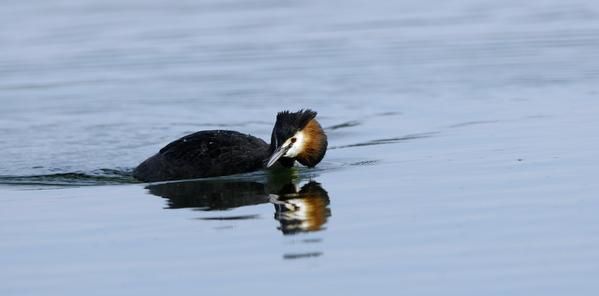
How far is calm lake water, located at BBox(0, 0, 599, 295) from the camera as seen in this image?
409 inches

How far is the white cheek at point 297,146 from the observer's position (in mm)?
15123

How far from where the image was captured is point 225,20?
27.9 meters

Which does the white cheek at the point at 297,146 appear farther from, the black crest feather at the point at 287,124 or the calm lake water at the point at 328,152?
the calm lake water at the point at 328,152

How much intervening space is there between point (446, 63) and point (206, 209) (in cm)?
992

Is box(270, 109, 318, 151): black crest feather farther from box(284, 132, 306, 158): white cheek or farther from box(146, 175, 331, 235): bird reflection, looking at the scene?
box(146, 175, 331, 235): bird reflection

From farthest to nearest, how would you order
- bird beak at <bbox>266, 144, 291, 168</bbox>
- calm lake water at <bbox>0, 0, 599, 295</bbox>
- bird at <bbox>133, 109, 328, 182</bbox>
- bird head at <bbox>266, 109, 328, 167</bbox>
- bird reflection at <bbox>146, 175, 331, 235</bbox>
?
1. bird at <bbox>133, 109, 328, 182</bbox>
2. bird head at <bbox>266, 109, 328, 167</bbox>
3. bird beak at <bbox>266, 144, 291, 168</bbox>
4. bird reflection at <bbox>146, 175, 331, 235</bbox>
5. calm lake water at <bbox>0, 0, 599, 295</bbox>

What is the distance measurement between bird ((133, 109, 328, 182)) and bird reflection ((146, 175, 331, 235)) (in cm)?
27

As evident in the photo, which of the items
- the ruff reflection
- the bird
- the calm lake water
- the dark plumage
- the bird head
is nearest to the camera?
the calm lake water

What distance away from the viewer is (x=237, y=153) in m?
15.4

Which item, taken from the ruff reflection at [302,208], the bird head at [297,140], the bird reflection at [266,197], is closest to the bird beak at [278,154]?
the bird head at [297,140]

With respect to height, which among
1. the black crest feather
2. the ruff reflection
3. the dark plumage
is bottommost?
the ruff reflection

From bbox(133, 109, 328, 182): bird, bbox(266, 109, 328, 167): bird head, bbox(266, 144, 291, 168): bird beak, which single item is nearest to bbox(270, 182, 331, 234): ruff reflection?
bbox(266, 144, 291, 168): bird beak

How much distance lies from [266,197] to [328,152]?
3083 mm

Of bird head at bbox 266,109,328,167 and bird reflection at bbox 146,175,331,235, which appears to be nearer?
bird reflection at bbox 146,175,331,235
